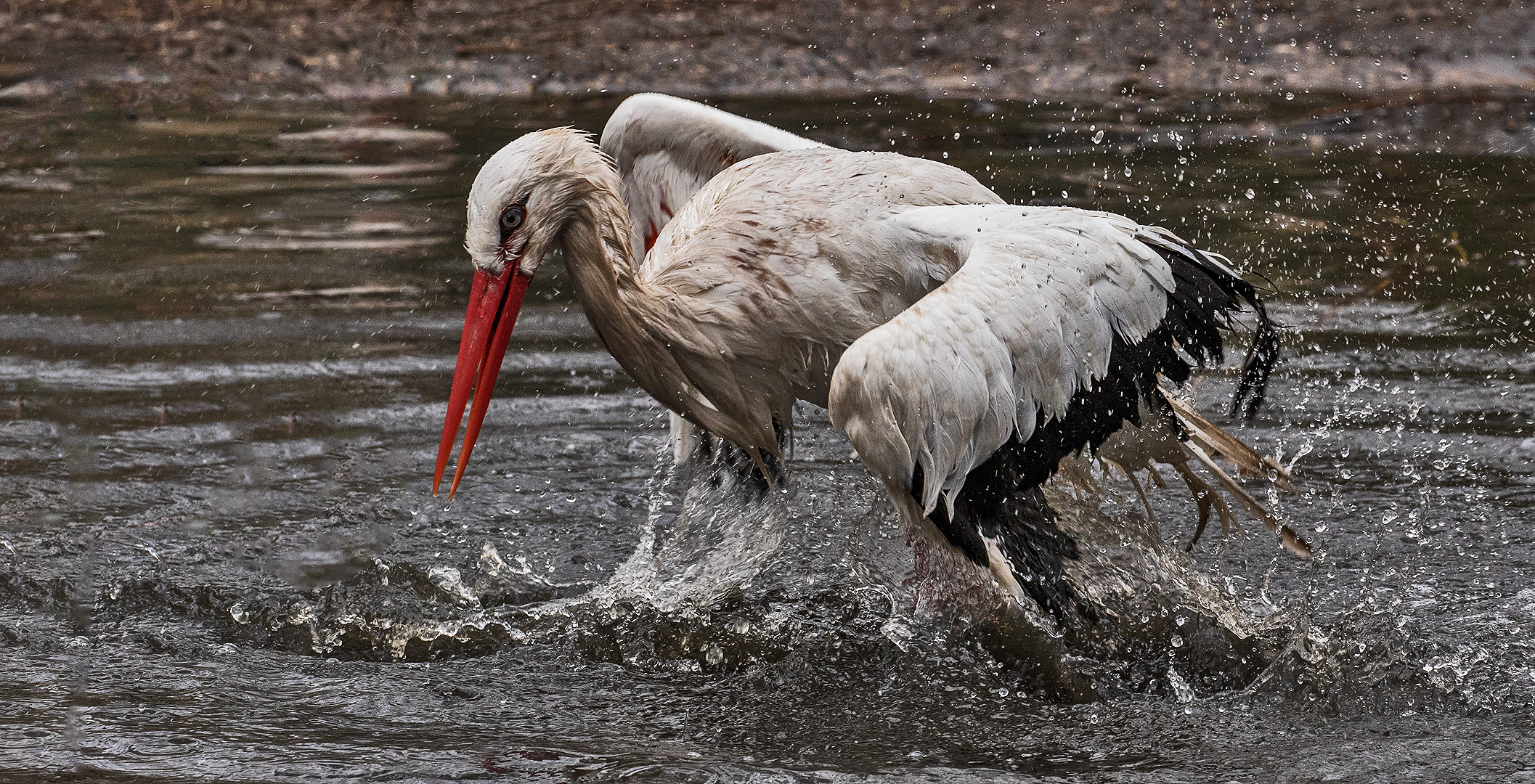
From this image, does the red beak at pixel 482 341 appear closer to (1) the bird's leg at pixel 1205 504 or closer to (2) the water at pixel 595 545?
(2) the water at pixel 595 545

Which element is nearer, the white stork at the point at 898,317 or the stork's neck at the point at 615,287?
the white stork at the point at 898,317

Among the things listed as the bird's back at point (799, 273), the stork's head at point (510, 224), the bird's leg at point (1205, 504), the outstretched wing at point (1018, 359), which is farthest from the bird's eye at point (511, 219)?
the bird's leg at point (1205, 504)

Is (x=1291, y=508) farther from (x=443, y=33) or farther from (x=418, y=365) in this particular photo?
(x=443, y=33)

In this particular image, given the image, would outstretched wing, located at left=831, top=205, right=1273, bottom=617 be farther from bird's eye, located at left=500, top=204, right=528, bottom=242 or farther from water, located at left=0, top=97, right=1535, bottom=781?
bird's eye, located at left=500, top=204, right=528, bottom=242

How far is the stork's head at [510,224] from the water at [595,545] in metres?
0.76

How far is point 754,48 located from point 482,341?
745cm

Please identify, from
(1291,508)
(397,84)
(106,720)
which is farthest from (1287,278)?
(397,84)

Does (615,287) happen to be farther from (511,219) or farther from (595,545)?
(595,545)

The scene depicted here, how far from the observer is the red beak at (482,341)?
4039 millimetres

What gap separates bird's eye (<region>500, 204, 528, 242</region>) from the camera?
13.0 ft

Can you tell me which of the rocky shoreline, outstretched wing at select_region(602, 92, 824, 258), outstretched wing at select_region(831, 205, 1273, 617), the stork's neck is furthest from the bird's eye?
the rocky shoreline

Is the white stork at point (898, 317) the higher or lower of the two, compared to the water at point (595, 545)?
higher

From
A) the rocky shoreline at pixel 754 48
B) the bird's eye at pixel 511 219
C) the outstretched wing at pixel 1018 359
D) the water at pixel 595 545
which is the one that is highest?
the bird's eye at pixel 511 219

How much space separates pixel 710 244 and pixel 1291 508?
221cm
